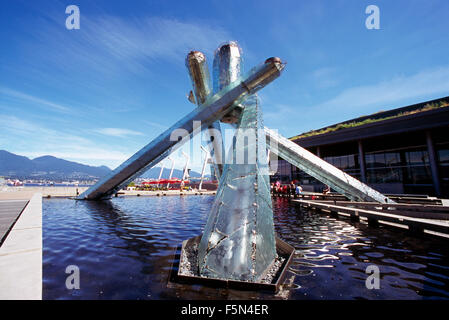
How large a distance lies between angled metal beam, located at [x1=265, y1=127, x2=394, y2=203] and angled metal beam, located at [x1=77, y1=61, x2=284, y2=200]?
4.68 metres

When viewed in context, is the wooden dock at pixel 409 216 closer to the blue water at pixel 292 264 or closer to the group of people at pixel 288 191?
the blue water at pixel 292 264

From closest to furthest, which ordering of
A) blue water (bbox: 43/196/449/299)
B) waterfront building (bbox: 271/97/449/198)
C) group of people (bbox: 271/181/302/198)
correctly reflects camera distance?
1. blue water (bbox: 43/196/449/299)
2. waterfront building (bbox: 271/97/449/198)
3. group of people (bbox: 271/181/302/198)

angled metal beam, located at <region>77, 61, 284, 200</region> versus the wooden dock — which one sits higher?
angled metal beam, located at <region>77, 61, 284, 200</region>

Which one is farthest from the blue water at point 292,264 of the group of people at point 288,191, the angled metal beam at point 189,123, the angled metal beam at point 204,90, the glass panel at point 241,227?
the group of people at point 288,191

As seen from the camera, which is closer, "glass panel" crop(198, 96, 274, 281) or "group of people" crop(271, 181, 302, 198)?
"glass panel" crop(198, 96, 274, 281)

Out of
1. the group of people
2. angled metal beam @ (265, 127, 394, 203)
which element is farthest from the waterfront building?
angled metal beam @ (265, 127, 394, 203)

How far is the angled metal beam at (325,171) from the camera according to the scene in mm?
15531

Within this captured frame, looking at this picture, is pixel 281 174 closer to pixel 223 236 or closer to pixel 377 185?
pixel 377 185

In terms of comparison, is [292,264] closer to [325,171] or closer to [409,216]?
[409,216]

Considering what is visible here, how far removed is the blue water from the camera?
3.55 metres

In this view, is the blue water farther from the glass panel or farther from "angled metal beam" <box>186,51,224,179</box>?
"angled metal beam" <box>186,51,224,179</box>

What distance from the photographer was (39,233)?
17.6 ft

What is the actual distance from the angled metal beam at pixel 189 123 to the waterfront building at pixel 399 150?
15.4 meters
